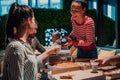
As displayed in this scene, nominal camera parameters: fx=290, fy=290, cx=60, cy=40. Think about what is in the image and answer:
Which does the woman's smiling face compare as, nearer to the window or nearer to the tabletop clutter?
the tabletop clutter

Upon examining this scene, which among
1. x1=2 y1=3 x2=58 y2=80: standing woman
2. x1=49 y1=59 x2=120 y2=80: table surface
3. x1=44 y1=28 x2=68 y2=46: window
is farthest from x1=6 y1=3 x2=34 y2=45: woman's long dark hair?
x1=44 y1=28 x2=68 y2=46: window

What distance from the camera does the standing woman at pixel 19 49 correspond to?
6.95 ft

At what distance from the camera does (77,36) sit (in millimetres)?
3764

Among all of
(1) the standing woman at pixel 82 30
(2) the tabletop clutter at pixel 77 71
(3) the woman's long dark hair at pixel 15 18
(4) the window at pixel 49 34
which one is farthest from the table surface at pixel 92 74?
(4) the window at pixel 49 34

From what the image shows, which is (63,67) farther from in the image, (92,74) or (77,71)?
A: (92,74)

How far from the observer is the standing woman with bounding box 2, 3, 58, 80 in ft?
6.95

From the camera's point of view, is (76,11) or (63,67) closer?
(63,67)

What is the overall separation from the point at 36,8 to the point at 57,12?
770mm

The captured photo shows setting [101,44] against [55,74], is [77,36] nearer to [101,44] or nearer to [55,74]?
[55,74]

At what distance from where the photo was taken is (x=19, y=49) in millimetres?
2143

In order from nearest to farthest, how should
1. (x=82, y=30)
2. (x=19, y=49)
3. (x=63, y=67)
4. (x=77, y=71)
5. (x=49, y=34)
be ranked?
1. (x=19, y=49)
2. (x=77, y=71)
3. (x=63, y=67)
4. (x=82, y=30)
5. (x=49, y=34)

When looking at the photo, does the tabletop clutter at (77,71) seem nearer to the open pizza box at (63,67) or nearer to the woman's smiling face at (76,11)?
the open pizza box at (63,67)

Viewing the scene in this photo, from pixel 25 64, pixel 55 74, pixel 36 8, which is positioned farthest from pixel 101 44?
pixel 25 64

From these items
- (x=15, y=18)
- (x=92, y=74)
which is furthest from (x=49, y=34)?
(x=15, y=18)
